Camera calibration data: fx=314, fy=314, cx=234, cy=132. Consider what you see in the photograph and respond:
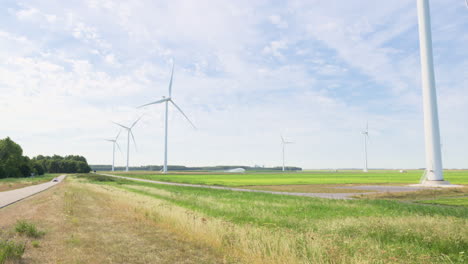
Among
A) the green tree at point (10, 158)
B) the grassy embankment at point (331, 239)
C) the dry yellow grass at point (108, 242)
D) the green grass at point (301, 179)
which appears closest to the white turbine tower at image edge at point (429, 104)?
the green grass at point (301, 179)

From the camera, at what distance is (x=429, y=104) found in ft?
198

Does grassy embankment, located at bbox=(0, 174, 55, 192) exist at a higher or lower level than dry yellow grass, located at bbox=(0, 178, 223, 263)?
lower

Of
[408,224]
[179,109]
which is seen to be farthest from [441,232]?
[179,109]

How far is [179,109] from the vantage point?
95875mm

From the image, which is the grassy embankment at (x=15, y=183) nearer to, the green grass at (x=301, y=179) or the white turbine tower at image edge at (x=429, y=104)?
the green grass at (x=301, y=179)

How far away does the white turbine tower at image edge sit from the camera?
59688mm

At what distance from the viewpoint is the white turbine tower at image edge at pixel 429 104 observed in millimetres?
59688

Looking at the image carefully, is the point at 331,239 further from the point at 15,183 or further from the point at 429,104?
the point at 15,183

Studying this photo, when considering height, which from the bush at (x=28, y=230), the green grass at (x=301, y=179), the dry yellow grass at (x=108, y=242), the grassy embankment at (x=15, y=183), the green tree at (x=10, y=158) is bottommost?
the green grass at (x=301, y=179)

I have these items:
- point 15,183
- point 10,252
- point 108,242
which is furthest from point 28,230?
point 15,183

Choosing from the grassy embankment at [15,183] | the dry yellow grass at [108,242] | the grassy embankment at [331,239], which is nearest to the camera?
the grassy embankment at [331,239]

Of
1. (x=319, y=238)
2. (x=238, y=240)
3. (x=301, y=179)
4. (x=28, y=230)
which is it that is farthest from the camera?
(x=301, y=179)

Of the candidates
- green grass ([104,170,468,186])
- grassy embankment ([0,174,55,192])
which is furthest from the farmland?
green grass ([104,170,468,186])

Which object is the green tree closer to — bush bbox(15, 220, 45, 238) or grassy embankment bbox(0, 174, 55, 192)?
grassy embankment bbox(0, 174, 55, 192)
